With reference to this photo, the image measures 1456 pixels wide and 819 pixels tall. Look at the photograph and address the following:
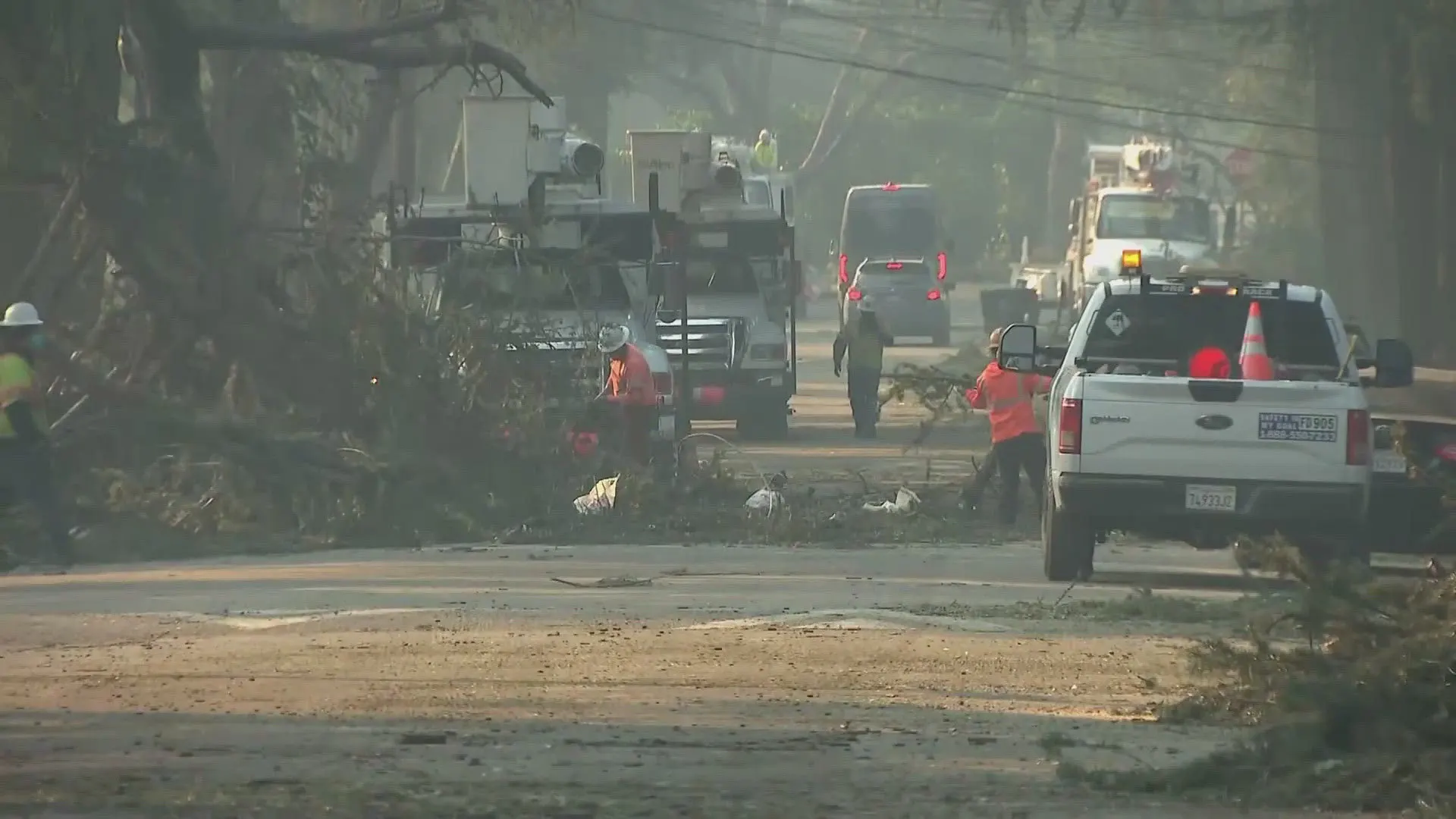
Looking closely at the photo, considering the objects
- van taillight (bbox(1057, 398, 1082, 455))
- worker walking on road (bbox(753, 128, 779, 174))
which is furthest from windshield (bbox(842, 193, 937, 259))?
van taillight (bbox(1057, 398, 1082, 455))

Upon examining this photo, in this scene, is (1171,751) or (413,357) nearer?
(1171,751)

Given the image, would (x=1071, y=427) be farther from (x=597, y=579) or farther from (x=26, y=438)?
(x=26, y=438)

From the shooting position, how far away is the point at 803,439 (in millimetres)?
29359

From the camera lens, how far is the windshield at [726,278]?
99.5 feet

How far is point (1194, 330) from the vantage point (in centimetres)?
1580

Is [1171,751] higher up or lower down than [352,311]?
lower down

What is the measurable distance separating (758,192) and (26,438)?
1956cm

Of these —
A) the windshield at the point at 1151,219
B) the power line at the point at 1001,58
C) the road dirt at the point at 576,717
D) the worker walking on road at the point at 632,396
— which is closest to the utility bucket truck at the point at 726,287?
the worker walking on road at the point at 632,396

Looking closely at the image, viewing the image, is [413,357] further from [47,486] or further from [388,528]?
[47,486]

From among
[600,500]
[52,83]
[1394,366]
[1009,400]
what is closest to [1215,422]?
[1394,366]

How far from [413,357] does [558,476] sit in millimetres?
1520

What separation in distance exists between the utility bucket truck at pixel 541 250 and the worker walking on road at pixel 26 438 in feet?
13.8

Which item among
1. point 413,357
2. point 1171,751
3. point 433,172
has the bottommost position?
point 1171,751

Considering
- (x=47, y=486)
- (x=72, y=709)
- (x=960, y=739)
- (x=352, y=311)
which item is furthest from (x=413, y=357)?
(x=960, y=739)
